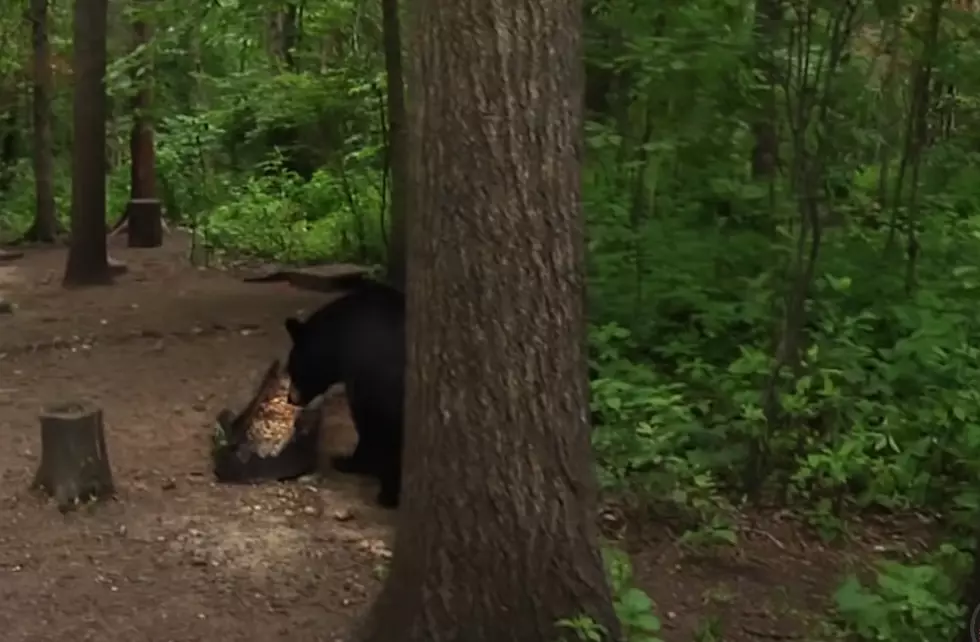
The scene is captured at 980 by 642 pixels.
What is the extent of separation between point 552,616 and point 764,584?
157cm

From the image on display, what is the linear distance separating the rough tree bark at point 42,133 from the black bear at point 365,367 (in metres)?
11.6

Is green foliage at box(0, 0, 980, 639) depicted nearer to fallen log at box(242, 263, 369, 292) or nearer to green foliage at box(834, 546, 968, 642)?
green foliage at box(834, 546, 968, 642)

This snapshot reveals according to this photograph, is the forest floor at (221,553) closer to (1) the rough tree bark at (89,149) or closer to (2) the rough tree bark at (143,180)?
(1) the rough tree bark at (89,149)

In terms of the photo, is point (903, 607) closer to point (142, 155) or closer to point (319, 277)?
point (319, 277)

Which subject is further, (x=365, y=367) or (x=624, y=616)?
(x=365, y=367)

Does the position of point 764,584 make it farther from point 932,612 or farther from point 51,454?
A: point 51,454

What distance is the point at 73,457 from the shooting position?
6148 millimetres

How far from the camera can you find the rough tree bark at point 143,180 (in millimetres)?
16438

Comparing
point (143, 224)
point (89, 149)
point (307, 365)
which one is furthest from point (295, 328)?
point (143, 224)

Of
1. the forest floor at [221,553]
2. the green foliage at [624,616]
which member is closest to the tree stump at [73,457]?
the forest floor at [221,553]

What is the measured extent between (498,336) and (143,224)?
13789 millimetres

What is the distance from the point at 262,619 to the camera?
485cm

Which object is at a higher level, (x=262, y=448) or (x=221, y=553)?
(x=262, y=448)

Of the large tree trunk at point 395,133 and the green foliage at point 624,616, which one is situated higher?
the large tree trunk at point 395,133
